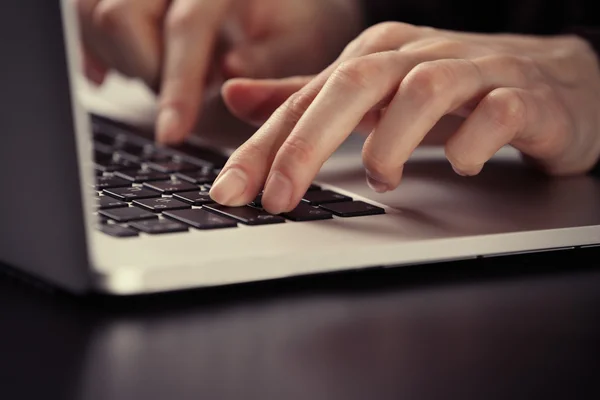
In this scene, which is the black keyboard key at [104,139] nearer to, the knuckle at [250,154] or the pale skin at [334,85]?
the pale skin at [334,85]

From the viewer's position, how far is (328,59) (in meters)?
1.13

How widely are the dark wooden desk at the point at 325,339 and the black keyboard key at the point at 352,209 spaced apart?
0.23 feet

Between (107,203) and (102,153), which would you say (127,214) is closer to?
(107,203)

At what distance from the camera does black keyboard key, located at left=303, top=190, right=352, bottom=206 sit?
1.94ft

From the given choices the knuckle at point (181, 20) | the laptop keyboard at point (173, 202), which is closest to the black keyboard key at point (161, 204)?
the laptop keyboard at point (173, 202)

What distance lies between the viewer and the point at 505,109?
62 cm

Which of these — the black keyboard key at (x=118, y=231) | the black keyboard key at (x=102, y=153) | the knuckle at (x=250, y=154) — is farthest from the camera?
the black keyboard key at (x=102, y=153)

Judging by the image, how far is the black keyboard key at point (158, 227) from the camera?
1.60ft

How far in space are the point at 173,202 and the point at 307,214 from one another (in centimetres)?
9

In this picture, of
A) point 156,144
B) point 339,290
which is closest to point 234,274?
point 339,290

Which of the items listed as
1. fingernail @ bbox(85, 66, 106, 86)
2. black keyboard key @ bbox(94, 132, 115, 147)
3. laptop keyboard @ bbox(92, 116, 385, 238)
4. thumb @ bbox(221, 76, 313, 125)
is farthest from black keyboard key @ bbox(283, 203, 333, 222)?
fingernail @ bbox(85, 66, 106, 86)

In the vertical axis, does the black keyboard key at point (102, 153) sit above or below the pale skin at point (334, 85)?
below

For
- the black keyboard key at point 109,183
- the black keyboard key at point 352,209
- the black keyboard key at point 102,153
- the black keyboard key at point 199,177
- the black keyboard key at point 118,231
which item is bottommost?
the black keyboard key at point 102,153

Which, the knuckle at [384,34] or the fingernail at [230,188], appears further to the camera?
the knuckle at [384,34]
